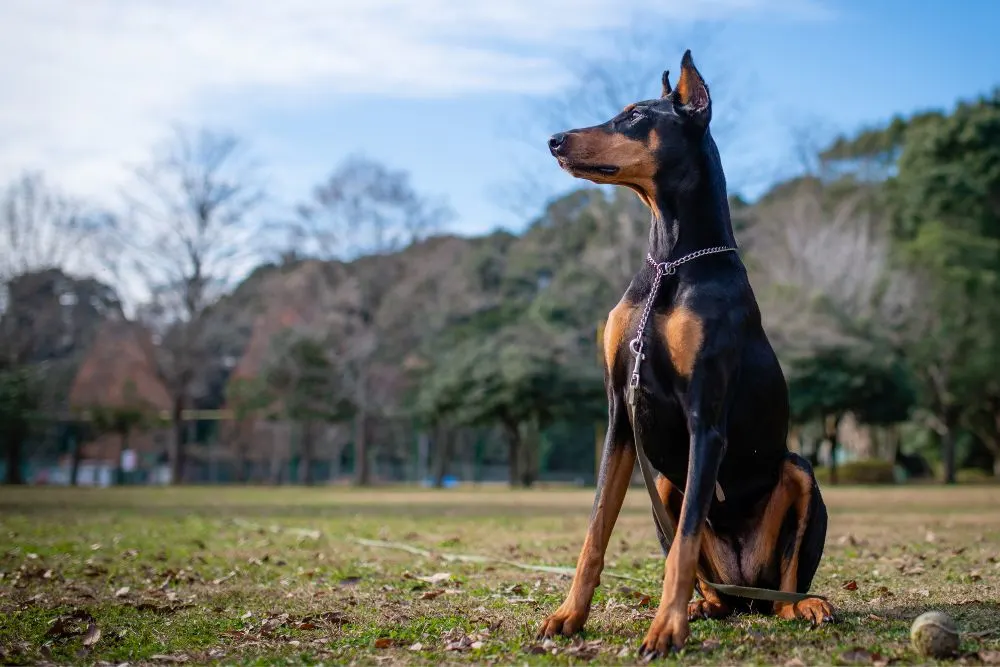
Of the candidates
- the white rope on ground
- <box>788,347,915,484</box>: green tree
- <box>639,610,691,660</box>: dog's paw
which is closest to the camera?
<box>639,610,691,660</box>: dog's paw

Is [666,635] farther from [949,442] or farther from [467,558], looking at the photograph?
[949,442]

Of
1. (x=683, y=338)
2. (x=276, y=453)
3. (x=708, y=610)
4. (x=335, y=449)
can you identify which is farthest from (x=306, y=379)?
(x=683, y=338)

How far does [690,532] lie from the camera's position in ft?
13.6

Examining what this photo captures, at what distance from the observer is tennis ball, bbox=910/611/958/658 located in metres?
3.82

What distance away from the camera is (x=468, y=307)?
1892 inches

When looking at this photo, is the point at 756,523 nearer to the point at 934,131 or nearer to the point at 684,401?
the point at 684,401

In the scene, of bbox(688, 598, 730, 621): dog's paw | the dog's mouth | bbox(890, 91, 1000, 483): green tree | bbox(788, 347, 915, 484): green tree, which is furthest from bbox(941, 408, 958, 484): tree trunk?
the dog's mouth

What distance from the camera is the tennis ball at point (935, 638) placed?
3822 mm

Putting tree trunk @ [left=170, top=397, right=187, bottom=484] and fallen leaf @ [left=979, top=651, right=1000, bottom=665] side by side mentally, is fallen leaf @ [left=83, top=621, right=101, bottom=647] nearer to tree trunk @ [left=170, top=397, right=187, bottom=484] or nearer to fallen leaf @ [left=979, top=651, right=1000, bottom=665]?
fallen leaf @ [left=979, top=651, right=1000, bottom=665]

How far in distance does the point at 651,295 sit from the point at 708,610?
5.16 feet

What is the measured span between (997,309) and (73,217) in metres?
38.3

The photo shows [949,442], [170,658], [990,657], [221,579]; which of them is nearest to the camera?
[990,657]

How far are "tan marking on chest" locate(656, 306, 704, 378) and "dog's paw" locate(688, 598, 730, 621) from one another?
127 cm

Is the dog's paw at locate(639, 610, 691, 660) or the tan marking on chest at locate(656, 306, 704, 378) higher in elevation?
the tan marking on chest at locate(656, 306, 704, 378)
